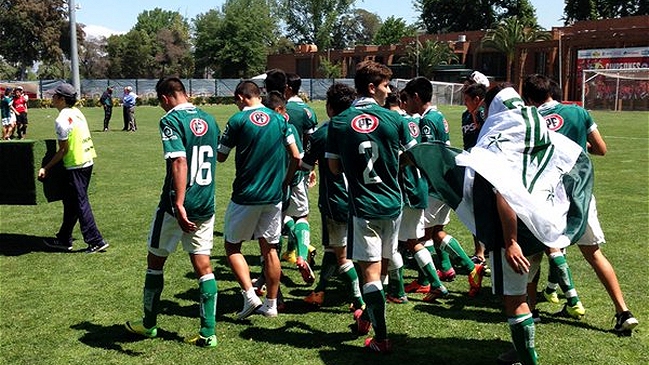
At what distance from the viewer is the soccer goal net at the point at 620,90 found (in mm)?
43062

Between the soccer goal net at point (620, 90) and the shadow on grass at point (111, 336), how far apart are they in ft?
138

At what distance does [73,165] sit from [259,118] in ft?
12.1

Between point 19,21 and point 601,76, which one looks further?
point 19,21

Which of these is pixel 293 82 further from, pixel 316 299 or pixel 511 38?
pixel 511 38

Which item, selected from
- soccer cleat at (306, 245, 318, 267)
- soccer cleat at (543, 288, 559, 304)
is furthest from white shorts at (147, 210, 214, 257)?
soccer cleat at (543, 288, 559, 304)

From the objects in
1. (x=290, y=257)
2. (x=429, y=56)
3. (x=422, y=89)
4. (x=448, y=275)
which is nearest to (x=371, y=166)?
(x=422, y=89)

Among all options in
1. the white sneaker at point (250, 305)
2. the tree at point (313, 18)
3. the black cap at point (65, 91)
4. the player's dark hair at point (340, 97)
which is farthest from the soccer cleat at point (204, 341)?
the tree at point (313, 18)

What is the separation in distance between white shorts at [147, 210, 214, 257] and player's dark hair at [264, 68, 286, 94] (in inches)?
83.3

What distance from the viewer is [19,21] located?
7881cm

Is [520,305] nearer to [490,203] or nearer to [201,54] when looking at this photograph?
[490,203]

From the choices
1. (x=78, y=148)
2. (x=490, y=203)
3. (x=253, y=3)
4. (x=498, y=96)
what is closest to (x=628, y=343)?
→ (x=490, y=203)

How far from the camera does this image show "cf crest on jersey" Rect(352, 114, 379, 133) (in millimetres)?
4773

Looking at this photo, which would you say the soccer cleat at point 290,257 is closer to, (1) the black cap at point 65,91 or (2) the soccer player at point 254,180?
(2) the soccer player at point 254,180

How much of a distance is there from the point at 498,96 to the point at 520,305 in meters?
1.45
